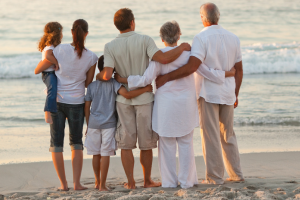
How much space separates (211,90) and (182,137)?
559mm

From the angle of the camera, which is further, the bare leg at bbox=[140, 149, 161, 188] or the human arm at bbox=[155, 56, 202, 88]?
the bare leg at bbox=[140, 149, 161, 188]

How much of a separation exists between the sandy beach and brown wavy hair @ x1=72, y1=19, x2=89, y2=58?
143 centimetres

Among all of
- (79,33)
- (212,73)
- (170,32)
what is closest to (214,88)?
(212,73)

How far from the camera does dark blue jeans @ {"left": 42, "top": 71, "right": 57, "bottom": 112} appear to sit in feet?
12.0

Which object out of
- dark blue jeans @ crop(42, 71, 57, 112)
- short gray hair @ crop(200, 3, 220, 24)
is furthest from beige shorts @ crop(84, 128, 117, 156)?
short gray hair @ crop(200, 3, 220, 24)

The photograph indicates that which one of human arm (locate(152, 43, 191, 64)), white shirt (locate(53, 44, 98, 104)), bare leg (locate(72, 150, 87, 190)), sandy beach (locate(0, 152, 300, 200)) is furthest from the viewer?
bare leg (locate(72, 150, 87, 190))

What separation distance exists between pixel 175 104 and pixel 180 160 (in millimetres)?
579

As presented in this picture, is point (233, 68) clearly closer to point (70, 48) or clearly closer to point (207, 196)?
point (207, 196)

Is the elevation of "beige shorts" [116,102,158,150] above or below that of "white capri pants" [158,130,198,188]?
above

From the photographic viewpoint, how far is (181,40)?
61.1 ft

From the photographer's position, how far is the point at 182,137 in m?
3.66

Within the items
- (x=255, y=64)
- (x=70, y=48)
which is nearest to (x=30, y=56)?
(x=255, y=64)

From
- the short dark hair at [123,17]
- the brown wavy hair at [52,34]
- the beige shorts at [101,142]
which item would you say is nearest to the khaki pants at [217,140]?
the beige shorts at [101,142]

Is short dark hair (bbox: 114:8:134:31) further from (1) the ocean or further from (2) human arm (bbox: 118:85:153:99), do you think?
(1) the ocean
